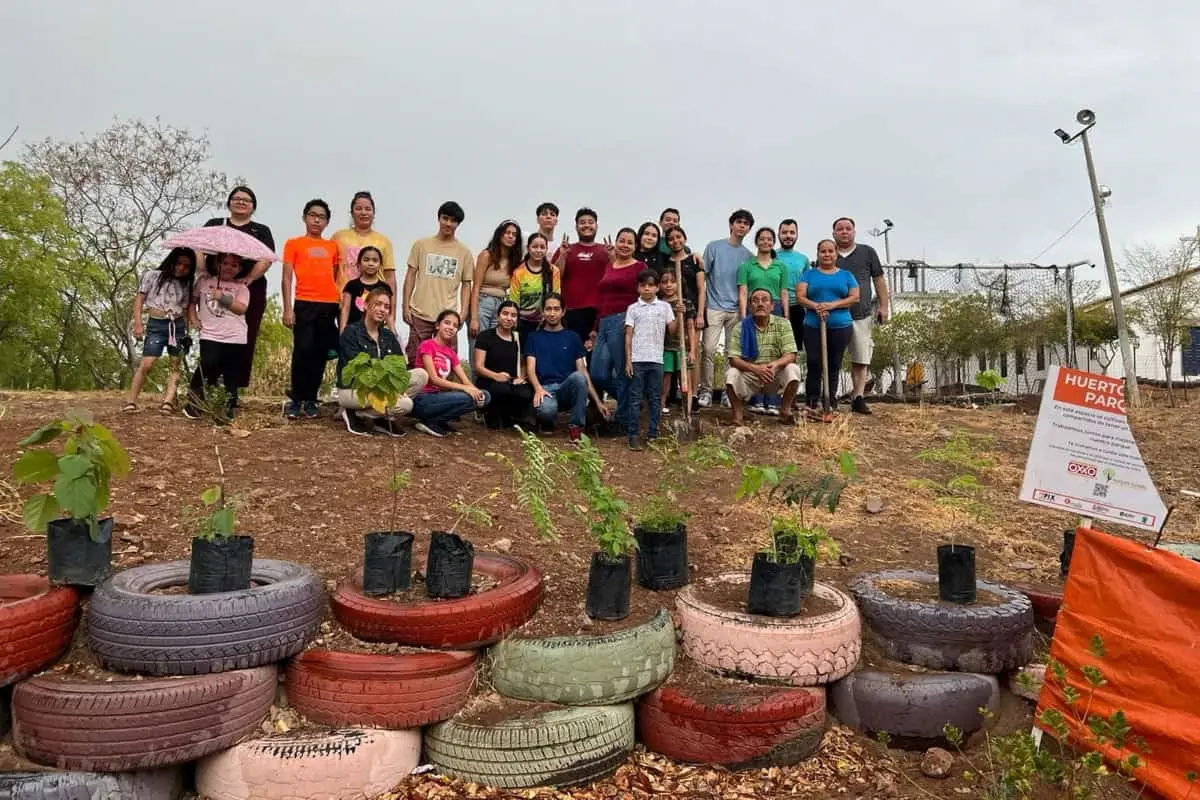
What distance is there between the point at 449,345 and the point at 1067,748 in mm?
5182

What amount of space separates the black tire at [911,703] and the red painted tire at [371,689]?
161 centimetres

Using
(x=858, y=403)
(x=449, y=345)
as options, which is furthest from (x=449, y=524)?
(x=858, y=403)

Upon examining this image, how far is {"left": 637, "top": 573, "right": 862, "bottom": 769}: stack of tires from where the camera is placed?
9.00 feet

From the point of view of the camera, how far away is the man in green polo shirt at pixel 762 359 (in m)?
7.25

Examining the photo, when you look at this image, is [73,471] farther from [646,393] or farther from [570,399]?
[646,393]

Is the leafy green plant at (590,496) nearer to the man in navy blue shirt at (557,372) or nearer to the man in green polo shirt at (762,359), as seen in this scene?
the man in navy blue shirt at (557,372)

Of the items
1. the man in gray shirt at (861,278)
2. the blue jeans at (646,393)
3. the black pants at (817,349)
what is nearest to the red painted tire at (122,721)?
the blue jeans at (646,393)

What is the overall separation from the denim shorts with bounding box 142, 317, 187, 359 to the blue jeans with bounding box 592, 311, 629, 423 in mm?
3399

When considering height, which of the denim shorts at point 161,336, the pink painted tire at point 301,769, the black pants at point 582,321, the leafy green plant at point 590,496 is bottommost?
the pink painted tire at point 301,769

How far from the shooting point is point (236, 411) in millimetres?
6027

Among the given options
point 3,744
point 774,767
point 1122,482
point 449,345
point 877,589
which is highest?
point 449,345

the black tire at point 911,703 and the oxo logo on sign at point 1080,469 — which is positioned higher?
the oxo logo on sign at point 1080,469

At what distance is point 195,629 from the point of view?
253 centimetres

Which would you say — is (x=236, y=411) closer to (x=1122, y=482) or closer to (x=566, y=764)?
(x=566, y=764)
